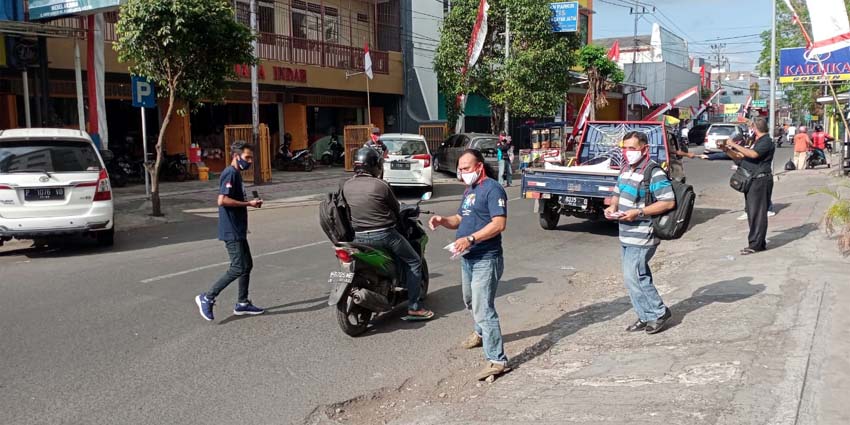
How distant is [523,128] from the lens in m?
36.7

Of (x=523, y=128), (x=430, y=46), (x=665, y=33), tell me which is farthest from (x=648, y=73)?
(x=430, y=46)

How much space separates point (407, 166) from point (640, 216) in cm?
1236

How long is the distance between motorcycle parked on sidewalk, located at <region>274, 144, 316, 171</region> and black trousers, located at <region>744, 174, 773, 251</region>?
18163 mm

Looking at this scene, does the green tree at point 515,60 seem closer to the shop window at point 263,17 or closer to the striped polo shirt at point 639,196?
the shop window at point 263,17

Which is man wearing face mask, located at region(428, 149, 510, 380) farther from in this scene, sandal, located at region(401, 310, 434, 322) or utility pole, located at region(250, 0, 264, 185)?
utility pole, located at region(250, 0, 264, 185)

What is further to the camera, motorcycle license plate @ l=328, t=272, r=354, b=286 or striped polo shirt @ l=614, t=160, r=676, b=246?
motorcycle license plate @ l=328, t=272, r=354, b=286

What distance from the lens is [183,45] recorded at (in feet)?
43.5

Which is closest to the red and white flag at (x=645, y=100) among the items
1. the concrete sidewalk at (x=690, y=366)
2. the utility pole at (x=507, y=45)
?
the utility pole at (x=507, y=45)

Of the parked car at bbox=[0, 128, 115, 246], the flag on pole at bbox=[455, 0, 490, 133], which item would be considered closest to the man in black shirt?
the parked car at bbox=[0, 128, 115, 246]

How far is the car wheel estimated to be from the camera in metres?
10.9

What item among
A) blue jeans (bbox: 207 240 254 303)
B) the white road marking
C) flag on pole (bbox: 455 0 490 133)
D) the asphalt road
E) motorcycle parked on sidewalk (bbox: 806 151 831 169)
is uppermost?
flag on pole (bbox: 455 0 490 133)

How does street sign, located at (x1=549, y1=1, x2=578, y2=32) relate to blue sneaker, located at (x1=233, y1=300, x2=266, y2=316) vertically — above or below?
above

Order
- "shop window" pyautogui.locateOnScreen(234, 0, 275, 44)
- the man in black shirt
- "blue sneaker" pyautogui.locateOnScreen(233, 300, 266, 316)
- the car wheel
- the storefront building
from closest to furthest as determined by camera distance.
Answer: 1. "blue sneaker" pyautogui.locateOnScreen(233, 300, 266, 316)
2. the man in black shirt
3. the car wheel
4. the storefront building
5. "shop window" pyautogui.locateOnScreen(234, 0, 275, 44)

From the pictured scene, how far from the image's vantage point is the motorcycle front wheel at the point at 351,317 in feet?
19.9
